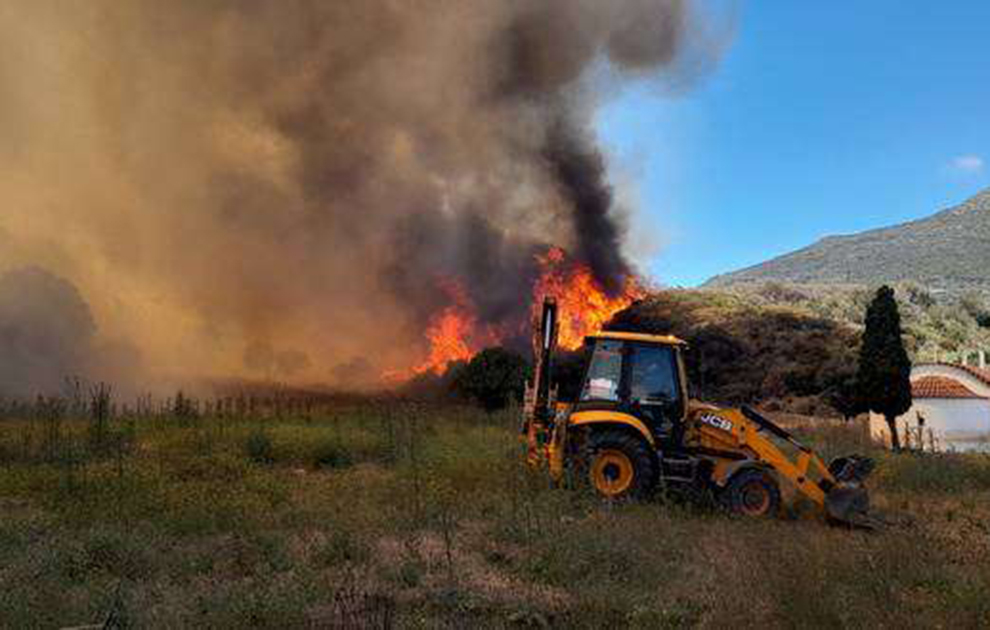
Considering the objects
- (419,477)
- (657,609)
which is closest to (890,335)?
(419,477)

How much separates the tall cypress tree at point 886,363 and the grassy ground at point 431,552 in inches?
474

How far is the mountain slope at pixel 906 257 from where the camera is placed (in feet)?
274

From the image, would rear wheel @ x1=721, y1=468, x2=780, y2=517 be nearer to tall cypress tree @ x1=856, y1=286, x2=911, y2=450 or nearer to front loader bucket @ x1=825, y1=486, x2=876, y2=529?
front loader bucket @ x1=825, y1=486, x2=876, y2=529

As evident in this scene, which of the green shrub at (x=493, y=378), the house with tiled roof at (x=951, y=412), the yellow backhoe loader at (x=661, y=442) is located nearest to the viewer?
the yellow backhoe loader at (x=661, y=442)

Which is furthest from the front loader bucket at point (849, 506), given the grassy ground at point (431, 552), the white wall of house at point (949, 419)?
the white wall of house at point (949, 419)

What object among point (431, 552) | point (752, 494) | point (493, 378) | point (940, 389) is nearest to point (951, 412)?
point (940, 389)

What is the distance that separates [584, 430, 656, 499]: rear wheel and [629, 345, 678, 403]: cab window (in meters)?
0.71

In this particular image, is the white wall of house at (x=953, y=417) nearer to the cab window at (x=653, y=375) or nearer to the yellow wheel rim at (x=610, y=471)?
the cab window at (x=653, y=375)

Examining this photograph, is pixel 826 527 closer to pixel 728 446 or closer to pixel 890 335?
pixel 728 446

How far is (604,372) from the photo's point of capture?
12.6 meters

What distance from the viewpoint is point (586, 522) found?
10.0 metres

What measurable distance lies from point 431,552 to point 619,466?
409cm

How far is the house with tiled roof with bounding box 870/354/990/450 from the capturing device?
29656 millimetres

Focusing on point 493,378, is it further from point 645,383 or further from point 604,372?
point 645,383
